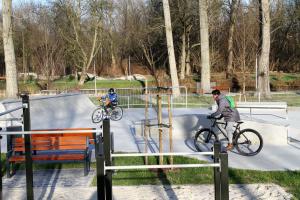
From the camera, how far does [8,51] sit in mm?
22656

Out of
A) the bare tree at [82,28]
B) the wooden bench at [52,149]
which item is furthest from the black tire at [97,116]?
the bare tree at [82,28]

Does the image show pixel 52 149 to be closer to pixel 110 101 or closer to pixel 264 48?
pixel 110 101

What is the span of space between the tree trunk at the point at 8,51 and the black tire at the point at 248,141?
1530cm

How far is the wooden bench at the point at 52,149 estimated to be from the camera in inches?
348

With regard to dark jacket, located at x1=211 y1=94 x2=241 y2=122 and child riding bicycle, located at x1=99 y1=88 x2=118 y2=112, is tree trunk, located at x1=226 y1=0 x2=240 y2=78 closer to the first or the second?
child riding bicycle, located at x1=99 y1=88 x2=118 y2=112

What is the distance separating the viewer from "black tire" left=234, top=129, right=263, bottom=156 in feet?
34.4

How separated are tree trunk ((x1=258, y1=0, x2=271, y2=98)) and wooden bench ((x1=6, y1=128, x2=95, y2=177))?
16.6m

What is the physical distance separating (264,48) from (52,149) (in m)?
17.8

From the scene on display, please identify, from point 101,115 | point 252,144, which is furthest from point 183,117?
point 101,115

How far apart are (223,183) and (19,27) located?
48356mm

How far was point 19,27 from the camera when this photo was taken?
49219 millimetres

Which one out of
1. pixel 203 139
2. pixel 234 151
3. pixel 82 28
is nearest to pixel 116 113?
pixel 203 139

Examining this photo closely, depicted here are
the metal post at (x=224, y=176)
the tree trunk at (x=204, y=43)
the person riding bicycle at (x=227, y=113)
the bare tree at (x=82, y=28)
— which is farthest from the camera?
the bare tree at (x=82, y=28)

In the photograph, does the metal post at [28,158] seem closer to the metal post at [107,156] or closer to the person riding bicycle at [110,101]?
the metal post at [107,156]
